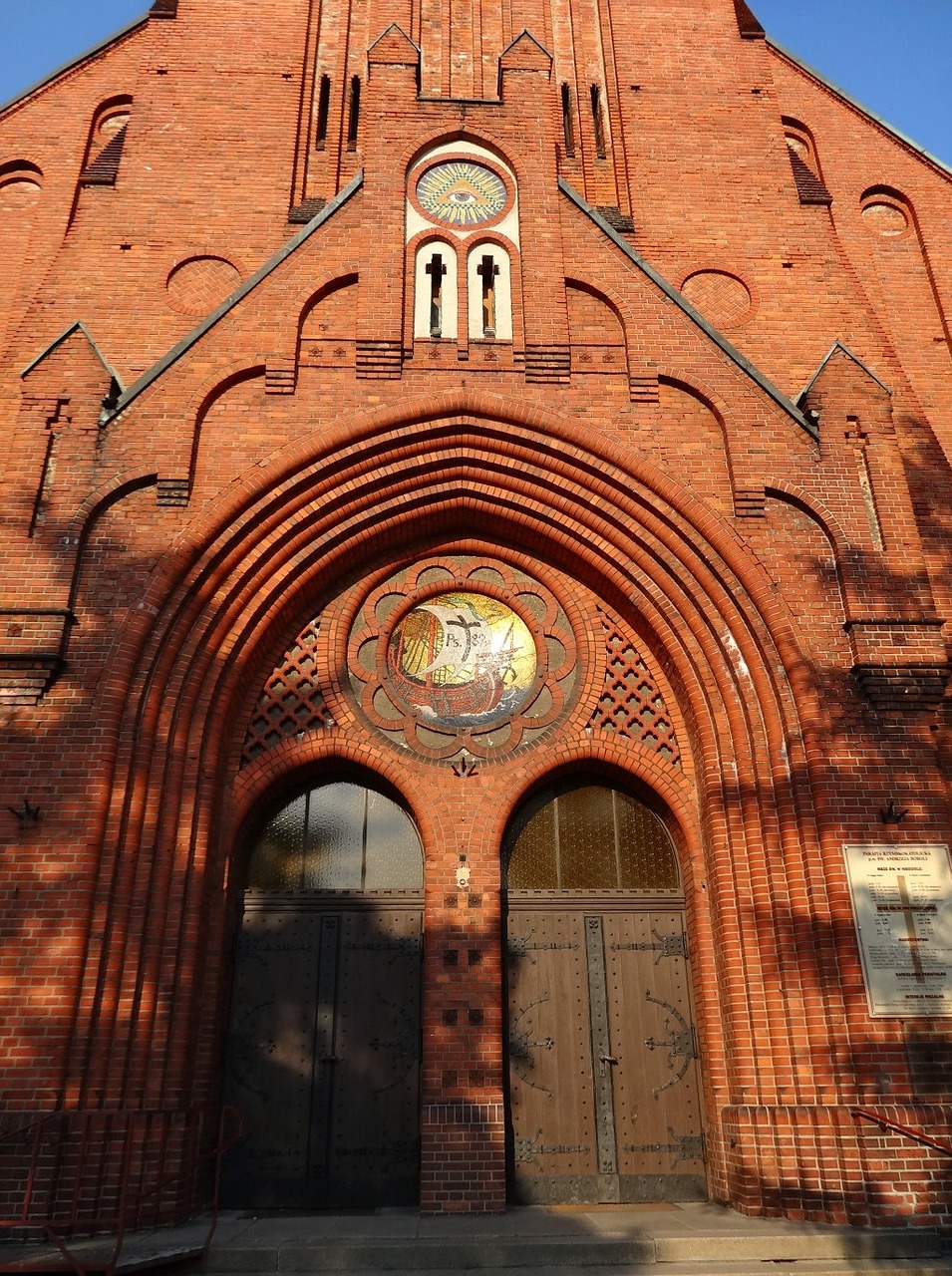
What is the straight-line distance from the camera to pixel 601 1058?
8203 mm

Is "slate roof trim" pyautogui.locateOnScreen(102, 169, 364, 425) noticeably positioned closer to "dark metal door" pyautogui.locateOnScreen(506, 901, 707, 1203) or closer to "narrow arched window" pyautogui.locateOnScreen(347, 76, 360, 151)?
"narrow arched window" pyautogui.locateOnScreen(347, 76, 360, 151)

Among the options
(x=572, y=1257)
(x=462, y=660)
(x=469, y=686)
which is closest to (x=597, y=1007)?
(x=572, y=1257)

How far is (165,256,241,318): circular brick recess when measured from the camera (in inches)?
439

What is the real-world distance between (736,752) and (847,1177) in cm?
312

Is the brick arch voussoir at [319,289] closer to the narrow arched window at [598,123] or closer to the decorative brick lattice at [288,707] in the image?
the decorative brick lattice at [288,707]

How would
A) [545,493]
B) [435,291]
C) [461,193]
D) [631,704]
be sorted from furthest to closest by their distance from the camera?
[461,193]
[435,291]
[545,493]
[631,704]

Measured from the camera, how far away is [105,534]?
853cm

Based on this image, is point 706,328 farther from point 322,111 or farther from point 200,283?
point 322,111

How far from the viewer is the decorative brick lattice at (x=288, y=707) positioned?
8867mm

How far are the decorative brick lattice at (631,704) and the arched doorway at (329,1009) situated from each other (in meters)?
2.06

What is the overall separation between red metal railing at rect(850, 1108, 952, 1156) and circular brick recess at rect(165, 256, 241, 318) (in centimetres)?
974

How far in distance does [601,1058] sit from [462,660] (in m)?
3.63

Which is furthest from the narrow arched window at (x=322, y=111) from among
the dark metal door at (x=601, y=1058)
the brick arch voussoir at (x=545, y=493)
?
the dark metal door at (x=601, y=1058)

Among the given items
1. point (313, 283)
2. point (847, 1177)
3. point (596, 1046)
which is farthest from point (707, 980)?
point (313, 283)
